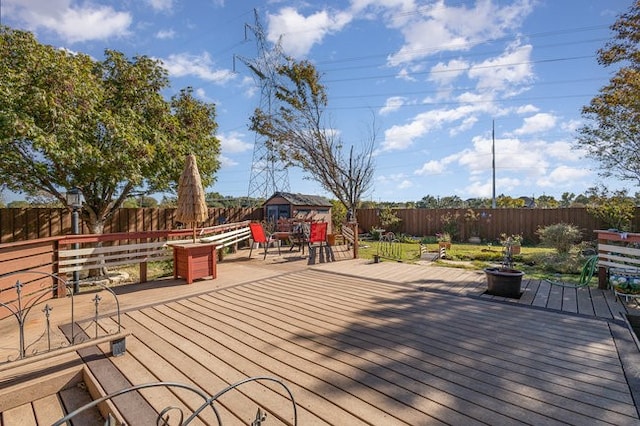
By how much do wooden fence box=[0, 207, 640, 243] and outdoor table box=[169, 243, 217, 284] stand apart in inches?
183

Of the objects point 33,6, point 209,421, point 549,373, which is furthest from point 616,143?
point 33,6

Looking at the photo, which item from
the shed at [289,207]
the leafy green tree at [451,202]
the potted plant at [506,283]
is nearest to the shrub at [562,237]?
the potted plant at [506,283]

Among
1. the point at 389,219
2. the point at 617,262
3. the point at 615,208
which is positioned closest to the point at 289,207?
the point at 389,219

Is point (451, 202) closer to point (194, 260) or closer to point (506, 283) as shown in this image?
point (506, 283)

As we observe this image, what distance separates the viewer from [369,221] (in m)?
17.3

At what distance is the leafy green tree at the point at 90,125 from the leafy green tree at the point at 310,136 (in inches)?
193

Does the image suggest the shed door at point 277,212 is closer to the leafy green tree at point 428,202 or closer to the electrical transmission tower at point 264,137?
the electrical transmission tower at point 264,137

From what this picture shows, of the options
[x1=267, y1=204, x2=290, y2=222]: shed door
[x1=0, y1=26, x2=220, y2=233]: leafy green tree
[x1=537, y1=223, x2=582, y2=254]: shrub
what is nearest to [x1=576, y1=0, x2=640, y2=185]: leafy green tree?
[x1=537, y1=223, x2=582, y2=254]: shrub

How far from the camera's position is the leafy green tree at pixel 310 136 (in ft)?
43.3

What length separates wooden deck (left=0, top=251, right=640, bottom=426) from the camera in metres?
1.91

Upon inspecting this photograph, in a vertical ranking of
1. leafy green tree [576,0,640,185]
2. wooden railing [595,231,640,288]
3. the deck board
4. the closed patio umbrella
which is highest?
leafy green tree [576,0,640,185]

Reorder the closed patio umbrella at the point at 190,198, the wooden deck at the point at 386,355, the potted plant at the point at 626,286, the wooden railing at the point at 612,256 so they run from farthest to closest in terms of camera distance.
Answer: the closed patio umbrella at the point at 190,198
the wooden railing at the point at 612,256
the potted plant at the point at 626,286
the wooden deck at the point at 386,355

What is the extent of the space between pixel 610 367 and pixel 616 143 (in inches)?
370

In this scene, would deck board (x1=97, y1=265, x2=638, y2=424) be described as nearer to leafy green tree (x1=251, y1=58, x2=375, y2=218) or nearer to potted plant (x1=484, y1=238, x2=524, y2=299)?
potted plant (x1=484, y1=238, x2=524, y2=299)
